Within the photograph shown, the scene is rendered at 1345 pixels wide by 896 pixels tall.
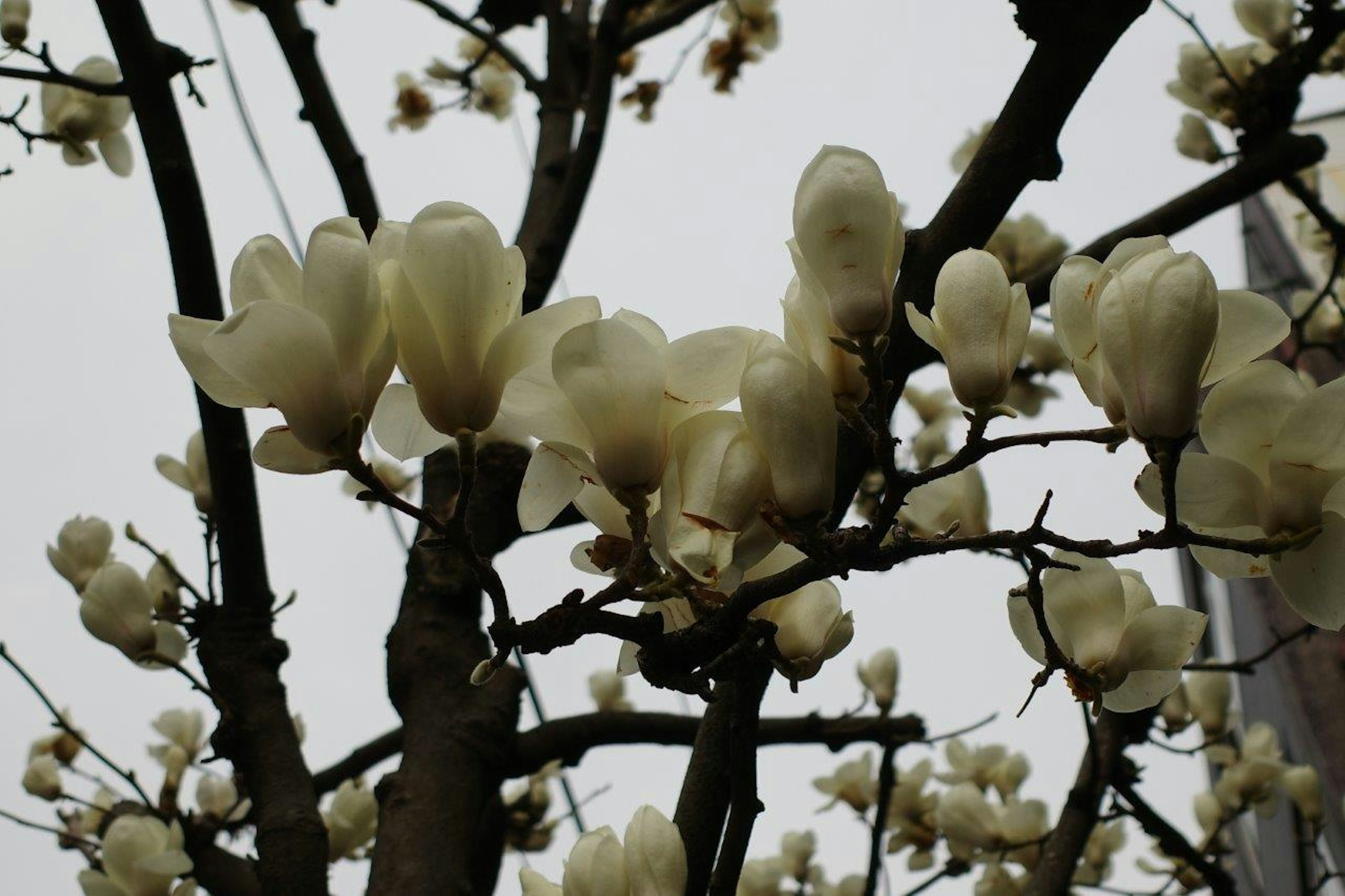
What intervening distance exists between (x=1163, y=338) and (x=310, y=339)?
15.9 inches

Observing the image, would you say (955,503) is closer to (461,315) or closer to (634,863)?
(634,863)

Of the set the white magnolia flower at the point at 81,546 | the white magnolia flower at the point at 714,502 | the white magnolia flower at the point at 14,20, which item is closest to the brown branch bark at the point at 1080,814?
the white magnolia flower at the point at 714,502

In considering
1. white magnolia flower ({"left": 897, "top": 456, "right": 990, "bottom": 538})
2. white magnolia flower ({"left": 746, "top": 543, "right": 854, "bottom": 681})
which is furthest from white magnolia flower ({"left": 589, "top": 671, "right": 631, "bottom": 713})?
white magnolia flower ({"left": 746, "top": 543, "right": 854, "bottom": 681})

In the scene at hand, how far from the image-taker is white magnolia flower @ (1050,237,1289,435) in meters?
0.57

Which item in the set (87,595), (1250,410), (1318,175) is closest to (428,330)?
(1250,410)

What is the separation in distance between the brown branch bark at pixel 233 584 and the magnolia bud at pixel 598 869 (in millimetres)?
579

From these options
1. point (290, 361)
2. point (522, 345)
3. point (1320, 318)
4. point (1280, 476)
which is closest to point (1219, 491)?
point (1280, 476)

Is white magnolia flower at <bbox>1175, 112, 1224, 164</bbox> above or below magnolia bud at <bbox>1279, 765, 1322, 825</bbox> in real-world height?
above

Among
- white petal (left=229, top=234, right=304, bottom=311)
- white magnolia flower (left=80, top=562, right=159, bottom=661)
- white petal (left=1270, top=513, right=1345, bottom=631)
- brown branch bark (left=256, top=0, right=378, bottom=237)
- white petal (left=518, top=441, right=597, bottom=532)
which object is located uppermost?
brown branch bark (left=256, top=0, right=378, bottom=237)

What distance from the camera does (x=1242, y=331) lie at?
24.9 inches

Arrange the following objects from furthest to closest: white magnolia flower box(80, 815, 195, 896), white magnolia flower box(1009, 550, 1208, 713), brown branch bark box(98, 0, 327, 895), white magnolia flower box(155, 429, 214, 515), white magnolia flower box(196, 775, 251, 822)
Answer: white magnolia flower box(196, 775, 251, 822), white magnolia flower box(155, 429, 214, 515), white magnolia flower box(80, 815, 195, 896), brown branch bark box(98, 0, 327, 895), white magnolia flower box(1009, 550, 1208, 713)

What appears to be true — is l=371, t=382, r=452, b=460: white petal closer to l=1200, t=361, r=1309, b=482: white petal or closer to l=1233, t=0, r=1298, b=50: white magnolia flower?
l=1200, t=361, r=1309, b=482: white petal

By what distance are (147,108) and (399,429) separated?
88cm

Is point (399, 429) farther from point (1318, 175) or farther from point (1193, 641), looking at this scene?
point (1318, 175)
